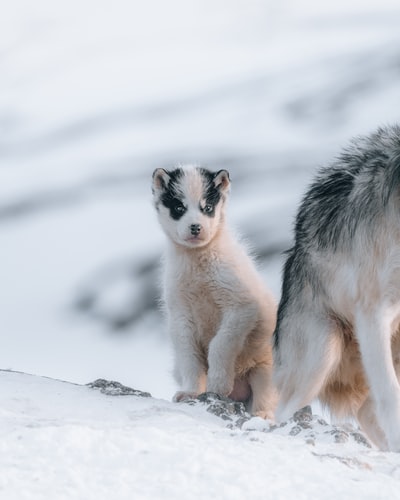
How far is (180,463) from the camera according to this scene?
15.9 ft

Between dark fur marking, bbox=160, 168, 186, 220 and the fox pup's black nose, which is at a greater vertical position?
dark fur marking, bbox=160, 168, 186, 220

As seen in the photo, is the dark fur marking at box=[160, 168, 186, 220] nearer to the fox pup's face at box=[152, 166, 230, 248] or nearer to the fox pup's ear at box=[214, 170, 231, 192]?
the fox pup's face at box=[152, 166, 230, 248]

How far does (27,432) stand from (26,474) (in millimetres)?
497

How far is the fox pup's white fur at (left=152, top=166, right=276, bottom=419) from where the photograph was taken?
8.36m

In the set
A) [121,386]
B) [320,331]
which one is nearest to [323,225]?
[320,331]

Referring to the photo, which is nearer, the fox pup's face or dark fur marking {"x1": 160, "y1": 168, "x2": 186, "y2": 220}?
the fox pup's face

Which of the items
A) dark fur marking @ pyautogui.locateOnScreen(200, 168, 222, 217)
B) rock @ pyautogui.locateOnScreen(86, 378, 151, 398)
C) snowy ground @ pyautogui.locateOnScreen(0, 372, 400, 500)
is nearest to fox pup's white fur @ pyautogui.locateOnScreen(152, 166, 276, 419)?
dark fur marking @ pyautogui.locateOnScreen(200, 168, 222, 217)

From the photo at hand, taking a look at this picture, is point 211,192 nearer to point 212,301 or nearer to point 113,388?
point 212,301

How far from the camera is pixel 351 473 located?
4.99 m

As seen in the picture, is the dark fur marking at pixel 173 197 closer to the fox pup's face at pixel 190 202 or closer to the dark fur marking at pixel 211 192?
the fox pup's face at pixel 190 202

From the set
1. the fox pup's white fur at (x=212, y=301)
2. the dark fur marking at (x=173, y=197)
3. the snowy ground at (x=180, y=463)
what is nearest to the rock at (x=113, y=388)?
the fox pup's white fur at (x=212, y=301)

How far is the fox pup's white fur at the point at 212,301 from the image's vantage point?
836 cm

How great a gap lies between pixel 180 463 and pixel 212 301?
3810 mm

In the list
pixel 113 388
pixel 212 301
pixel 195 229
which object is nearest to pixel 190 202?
pixel 195 229
